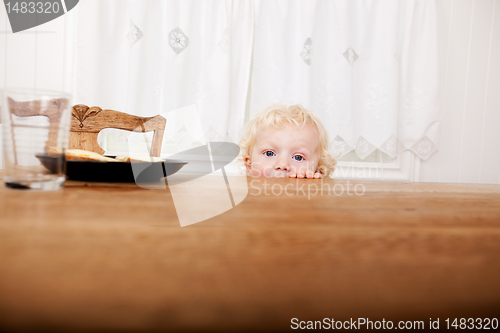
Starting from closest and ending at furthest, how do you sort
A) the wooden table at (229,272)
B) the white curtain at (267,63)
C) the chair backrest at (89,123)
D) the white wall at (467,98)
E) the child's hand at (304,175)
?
the wooden table at (229,272), the child's hand at (304,175), the chair backrest at (89,123), the white curtain at (267,63), the white wall at (467,98)

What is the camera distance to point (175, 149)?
2055mm

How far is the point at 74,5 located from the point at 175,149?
0.95 meters

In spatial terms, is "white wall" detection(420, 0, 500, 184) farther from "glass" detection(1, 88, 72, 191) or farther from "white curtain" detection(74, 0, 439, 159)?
"glass" detection(1, 88, 72, 191)

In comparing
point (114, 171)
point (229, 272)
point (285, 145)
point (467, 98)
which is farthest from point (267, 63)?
point (229, 272)

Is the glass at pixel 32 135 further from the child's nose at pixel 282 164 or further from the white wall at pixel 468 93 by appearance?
the white wall at pixel 468 93

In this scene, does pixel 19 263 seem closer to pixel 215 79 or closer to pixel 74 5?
pixel 215 79

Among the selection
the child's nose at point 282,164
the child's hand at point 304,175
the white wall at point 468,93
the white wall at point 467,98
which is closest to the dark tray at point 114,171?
the child's hand at point 304,175

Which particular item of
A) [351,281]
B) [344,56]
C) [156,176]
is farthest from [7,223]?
[344,56]

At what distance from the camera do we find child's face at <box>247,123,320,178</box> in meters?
1.35

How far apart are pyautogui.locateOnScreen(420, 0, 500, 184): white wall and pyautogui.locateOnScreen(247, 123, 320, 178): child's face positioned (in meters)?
1.16

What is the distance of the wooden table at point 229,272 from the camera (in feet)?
0.53

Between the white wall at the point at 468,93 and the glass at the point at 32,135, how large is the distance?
2.23 m

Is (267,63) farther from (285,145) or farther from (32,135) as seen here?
(32,135)

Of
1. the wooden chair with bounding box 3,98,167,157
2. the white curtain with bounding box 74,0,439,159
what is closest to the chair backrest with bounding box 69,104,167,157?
the wooden chair with bounding box 3,98,167,157
